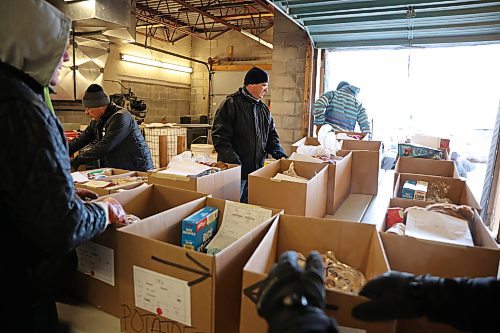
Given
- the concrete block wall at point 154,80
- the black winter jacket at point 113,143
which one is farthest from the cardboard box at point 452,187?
the concrete block wall at point 154,80

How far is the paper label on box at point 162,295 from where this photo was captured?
0.90 meters

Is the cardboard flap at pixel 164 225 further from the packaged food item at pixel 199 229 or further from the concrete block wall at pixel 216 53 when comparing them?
the concrete block wall at pixel 216 53

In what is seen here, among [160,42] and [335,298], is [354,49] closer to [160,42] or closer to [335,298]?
[335,298]

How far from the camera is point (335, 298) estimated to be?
0.77 m

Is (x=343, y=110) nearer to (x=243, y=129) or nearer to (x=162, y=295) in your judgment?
(x=243, y=129)

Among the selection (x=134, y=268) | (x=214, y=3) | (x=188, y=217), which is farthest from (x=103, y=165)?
(x=214, y=3)

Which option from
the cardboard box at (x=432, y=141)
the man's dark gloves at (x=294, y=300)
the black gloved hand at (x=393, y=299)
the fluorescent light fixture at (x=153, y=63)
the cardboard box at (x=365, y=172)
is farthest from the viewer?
the fluorescent light fixture at (x=153, y=63)

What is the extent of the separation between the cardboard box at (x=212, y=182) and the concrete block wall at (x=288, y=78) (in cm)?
312

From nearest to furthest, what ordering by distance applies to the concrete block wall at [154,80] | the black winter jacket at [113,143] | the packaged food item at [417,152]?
the black winter jacket at [113,143], the packaged food item at [417,152], the concrete block wall at [154,80]

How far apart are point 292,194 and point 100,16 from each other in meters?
3.79

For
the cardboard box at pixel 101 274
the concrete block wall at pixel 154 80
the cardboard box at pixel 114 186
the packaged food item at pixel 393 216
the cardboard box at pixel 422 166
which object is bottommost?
the cardboard box at pixel 101 274

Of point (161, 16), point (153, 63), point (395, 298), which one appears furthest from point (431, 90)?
point (153, 63)

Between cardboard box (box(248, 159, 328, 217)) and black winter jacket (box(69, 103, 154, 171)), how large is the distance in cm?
129

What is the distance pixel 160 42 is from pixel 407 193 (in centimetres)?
843
